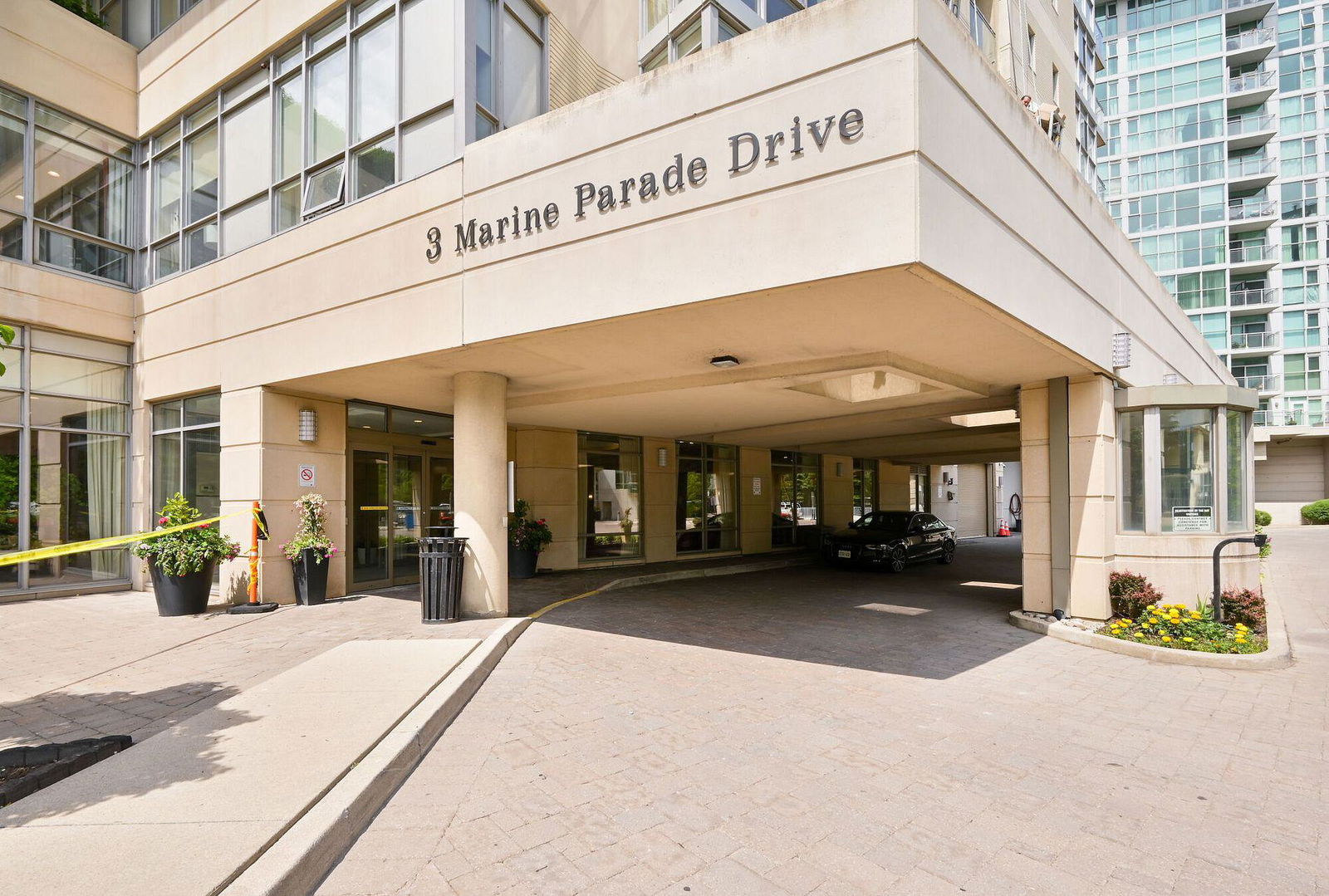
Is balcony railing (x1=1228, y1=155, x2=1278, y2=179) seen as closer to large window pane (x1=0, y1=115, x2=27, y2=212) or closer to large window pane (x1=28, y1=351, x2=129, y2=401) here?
large window pane (x1=28, y1=351, x2=129, y2=401)

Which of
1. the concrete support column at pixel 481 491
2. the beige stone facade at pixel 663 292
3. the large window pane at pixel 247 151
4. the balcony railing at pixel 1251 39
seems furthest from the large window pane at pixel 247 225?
the balcony railing at pixel 1251 39

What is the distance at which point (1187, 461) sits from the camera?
9.59 m

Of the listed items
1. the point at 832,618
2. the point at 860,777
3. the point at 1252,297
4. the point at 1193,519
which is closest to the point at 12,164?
the point at 832,618

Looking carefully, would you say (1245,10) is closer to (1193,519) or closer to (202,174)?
(1193,519)

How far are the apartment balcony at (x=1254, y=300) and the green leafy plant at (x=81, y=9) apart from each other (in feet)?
185

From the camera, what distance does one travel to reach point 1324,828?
384 cm

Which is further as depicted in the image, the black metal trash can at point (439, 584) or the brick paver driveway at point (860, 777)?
the black metal trash can at point (439, 584)

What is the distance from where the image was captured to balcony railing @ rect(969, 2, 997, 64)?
458 inches

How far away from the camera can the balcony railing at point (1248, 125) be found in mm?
44312

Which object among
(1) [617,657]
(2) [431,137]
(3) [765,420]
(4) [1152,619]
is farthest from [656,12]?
(4) [1152,619]

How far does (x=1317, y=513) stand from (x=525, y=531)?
4083 centimetres

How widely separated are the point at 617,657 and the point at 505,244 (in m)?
4.54

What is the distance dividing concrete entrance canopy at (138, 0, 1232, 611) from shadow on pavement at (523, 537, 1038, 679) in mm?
2526

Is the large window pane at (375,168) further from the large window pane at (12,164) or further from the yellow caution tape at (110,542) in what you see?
the large window pane at (12,164)
